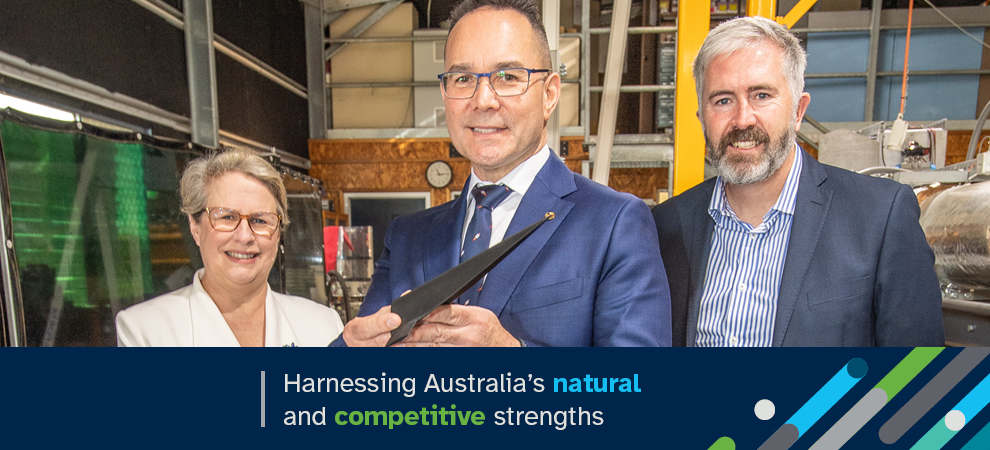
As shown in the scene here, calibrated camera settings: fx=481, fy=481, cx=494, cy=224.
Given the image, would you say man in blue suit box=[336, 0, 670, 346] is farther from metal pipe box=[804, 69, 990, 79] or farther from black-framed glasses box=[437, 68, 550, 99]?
metal pipe box=[804, 69, 990, 79]

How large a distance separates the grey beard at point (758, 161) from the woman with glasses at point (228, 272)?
847 mm

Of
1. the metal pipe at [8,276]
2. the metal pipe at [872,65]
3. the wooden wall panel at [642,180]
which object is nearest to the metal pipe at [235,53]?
the metal pipe at [8,276]

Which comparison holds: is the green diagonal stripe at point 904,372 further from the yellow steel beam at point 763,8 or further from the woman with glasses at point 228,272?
the woman with glasses at point 228,272

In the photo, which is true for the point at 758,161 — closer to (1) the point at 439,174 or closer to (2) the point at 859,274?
(2) the point at 859,274

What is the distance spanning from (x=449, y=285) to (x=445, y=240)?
28cm

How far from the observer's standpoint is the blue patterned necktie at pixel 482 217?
0.81 meters

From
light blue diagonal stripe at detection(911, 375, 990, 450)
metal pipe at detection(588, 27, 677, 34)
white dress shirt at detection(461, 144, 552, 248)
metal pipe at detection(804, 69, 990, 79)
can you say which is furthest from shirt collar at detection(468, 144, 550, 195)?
metal pipe at detection(804, 69, 990, 79)

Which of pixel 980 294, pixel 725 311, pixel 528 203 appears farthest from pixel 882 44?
pixel 528 203

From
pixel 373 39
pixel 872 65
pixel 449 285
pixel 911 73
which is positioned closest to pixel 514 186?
pixel 449 285

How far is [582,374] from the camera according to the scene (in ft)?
2.34

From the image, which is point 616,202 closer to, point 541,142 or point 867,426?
point 541,142

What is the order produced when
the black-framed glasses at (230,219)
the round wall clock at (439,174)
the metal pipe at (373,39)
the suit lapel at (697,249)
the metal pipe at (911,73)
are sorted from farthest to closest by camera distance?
the round wall clock at (439,174) → the metal pipe at (911,73) → the metal pipe at (373,39) → the suit lapel at (697,249) → the black-framed glasses at (230,219)

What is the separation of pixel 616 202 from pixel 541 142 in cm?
16

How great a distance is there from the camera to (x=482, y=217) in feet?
2.71
